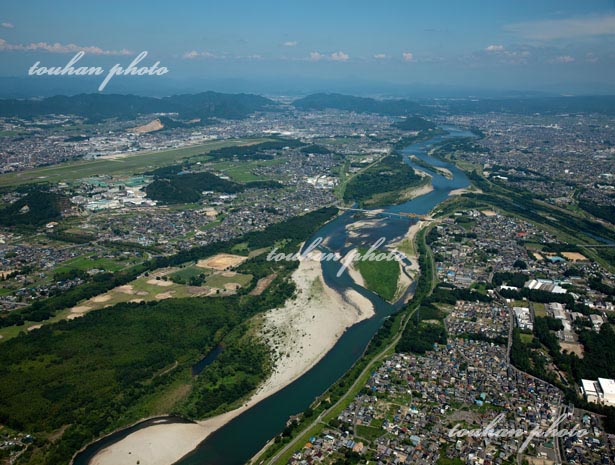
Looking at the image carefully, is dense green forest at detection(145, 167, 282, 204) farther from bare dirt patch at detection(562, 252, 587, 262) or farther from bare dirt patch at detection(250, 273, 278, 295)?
bare dirt patch at detection(562, 252, 587, 262)

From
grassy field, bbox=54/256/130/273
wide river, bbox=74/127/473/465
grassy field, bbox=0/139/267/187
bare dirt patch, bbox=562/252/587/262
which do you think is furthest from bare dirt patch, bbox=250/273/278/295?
grassy field, bbox=0/139/267/187

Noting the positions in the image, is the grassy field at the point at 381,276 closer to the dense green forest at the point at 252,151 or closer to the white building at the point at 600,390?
the white building at the point at 600,390

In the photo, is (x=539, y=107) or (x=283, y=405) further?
(x=539, y=107)

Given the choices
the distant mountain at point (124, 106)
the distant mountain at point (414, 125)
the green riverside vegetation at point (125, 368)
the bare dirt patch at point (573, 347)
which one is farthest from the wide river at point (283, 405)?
the distant mountain at point (124, 106)

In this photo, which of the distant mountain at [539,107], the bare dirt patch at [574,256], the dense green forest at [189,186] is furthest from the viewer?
the distant mountain at [539,107]

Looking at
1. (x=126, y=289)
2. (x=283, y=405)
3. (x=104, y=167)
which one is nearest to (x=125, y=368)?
(x=283, y=405)

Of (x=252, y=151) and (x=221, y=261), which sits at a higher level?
(x=252, y=151)

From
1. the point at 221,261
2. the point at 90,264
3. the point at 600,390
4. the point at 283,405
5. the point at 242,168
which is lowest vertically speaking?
the point at 283,405

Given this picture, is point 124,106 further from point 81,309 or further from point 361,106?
point 81,309
